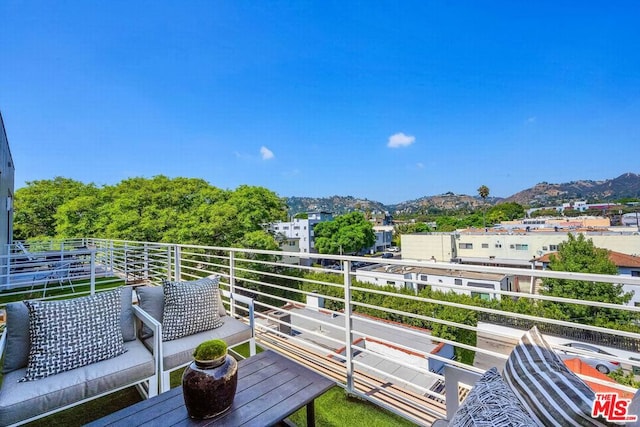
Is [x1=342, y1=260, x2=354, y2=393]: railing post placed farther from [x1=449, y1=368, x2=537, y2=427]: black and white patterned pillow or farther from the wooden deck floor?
[x1=449, y1=368, x2=537, y2=427]: black and white patterned pillow

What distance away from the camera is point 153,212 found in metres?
15.9

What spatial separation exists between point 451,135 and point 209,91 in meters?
23.2

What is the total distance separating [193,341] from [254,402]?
1.02 m

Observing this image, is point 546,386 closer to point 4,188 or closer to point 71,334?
point 71,334

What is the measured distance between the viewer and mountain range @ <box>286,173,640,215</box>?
5893cm

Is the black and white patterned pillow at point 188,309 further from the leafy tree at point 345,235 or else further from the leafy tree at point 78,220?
the leafy tree at point 345,235

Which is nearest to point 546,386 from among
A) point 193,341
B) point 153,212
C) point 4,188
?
point 193,341

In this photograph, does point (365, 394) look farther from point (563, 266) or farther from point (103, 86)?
point (563, 266)

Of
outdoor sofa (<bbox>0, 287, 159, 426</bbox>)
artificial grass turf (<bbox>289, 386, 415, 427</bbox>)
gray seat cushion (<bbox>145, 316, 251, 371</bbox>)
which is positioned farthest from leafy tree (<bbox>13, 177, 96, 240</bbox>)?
artificial grass turf (<bbox>289, 386, 415, 427</bbox>)

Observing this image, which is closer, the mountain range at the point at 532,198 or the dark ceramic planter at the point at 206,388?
the dark ceramic planter at the point at 206,388

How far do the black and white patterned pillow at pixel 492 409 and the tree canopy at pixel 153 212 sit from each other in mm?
13541

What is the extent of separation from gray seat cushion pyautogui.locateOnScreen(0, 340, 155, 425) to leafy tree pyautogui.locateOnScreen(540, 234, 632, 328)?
545 inches

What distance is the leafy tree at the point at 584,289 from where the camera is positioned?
1165 cm

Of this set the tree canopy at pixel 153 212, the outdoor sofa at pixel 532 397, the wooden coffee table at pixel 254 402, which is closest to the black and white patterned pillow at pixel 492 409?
the outdoor sofa at pixel 532 397
